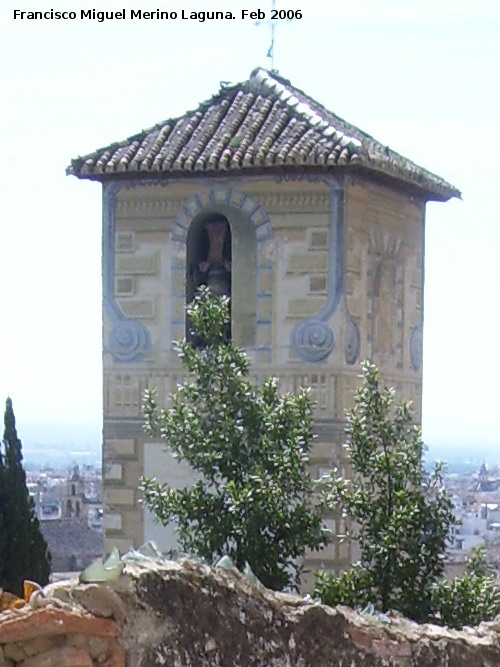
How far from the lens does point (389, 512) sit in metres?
14.8

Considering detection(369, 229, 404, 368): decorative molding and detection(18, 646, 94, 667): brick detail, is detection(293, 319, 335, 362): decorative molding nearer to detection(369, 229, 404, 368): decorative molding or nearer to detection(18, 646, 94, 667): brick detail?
detection(369, 229, 404, 368): decorative molding

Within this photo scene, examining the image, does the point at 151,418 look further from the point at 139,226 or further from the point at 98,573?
the point at 98,573

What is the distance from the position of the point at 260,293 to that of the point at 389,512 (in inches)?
178

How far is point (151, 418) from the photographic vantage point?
15.6 meters

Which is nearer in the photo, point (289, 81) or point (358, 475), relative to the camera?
point (358, 475)

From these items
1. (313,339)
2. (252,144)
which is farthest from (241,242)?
(313,339)

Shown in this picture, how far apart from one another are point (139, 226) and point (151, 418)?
421cm

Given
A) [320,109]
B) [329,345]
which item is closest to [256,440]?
[329,345]

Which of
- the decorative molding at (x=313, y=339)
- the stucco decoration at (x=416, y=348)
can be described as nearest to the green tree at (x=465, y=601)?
the decorative molding at (x=313, y=339)

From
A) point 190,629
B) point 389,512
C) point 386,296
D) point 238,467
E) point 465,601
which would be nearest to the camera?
point 190,629

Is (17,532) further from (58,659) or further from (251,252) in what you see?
(58,659)

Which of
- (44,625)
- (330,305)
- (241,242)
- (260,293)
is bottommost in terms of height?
(44,625)

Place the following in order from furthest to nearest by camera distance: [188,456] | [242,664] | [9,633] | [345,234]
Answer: [345,234]
[188,456]
[242,664]
[9,633]

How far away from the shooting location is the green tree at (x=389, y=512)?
1452 centimetres
